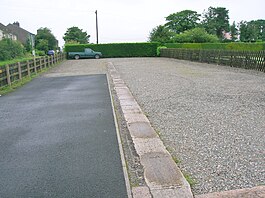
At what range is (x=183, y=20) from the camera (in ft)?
206

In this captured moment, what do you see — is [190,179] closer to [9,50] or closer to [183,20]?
[9,50]

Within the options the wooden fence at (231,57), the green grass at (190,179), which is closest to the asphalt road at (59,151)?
the green grass at (190,179)

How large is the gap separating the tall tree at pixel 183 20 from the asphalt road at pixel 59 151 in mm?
60177

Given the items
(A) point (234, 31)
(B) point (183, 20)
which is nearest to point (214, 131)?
(B) point (183, 20)

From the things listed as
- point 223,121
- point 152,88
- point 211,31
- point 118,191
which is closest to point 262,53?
point 152,88

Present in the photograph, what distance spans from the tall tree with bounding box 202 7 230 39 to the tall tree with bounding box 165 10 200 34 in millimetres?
6460

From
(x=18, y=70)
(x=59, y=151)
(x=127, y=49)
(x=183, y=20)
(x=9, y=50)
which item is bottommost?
(x=59, y=151)

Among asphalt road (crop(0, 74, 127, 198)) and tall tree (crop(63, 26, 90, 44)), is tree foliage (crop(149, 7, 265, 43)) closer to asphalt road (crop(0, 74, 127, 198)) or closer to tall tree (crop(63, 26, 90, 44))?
tall tree (crop(63, 26, 90, 44))

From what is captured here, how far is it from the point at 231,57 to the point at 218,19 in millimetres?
61880

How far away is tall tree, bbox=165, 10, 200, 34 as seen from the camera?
205ft

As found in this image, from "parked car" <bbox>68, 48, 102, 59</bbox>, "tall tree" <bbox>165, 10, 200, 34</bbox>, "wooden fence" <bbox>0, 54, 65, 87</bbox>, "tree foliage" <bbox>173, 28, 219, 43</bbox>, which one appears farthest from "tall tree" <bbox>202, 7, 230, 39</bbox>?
"wooden fence" <bbox>0, 54, 65, 87</bbox>

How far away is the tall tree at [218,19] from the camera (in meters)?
70.1

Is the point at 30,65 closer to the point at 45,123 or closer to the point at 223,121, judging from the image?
the point at 45,123

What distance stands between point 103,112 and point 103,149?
2.16 meters
